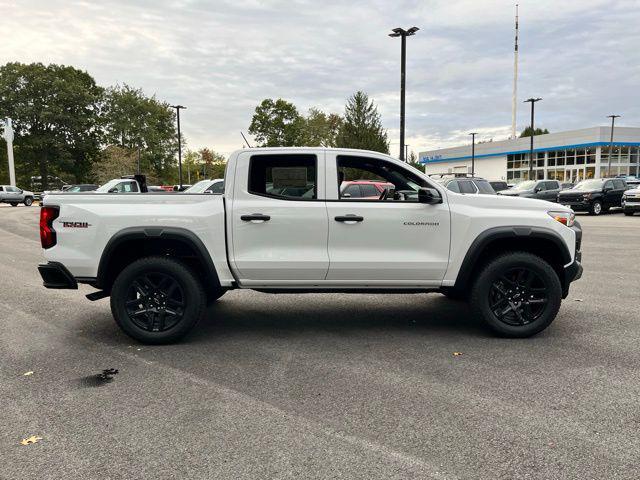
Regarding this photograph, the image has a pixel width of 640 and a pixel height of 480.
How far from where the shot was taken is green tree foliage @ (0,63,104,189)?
5925 centimetres

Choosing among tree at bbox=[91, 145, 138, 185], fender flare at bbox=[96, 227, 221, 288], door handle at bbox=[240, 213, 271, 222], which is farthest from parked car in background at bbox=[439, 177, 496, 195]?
tree at bbox=[91, 145, 138, 185]

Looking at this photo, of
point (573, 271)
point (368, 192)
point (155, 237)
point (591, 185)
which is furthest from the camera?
point (591, 185)

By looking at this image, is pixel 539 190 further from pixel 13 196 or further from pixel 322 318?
pixel 13 196

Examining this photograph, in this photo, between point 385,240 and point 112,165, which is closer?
point 385,240

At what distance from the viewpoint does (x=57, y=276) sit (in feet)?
16.4

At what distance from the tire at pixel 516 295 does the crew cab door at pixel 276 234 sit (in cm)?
161

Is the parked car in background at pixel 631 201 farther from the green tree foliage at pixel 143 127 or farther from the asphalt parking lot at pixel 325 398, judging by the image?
the green tree foliage at pixel 143 127

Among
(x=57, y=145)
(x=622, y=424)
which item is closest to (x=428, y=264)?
(x=622, y=424)

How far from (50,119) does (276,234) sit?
6513cm

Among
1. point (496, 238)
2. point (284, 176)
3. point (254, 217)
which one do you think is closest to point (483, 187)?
point (496, 238)

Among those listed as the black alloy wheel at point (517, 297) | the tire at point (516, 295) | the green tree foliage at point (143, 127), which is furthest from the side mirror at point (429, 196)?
the green tree foliage at point (143, 127)

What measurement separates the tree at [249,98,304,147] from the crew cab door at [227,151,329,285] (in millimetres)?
73440

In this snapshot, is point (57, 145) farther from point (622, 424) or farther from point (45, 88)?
point (622, 424)

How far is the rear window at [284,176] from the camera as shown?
5090mm
